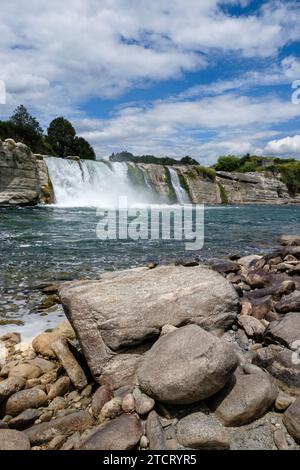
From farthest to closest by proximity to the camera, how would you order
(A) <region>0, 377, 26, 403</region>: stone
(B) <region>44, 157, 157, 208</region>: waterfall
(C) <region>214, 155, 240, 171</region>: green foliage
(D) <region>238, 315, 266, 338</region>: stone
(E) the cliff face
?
(C) <region>214, 155, 240, 171</region>: green foliage → (B) <region>44, 157, 157, 208</region>: waterfall → (E) the cliff face → (D) <region>238, 315, 266, 338</region>: stone → (A) <region>0, 377, 26, 403</region>: stone

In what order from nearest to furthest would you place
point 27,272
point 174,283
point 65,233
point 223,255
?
point 174,283 < point 27,272 < point 223,255 < point 65,233

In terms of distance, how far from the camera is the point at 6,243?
1457 cm

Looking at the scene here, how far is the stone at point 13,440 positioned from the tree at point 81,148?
6681cm

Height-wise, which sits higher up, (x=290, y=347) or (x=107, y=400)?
(x=290, y=347)

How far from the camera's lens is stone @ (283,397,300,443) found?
10.3ft

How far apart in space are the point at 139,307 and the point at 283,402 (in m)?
1.94

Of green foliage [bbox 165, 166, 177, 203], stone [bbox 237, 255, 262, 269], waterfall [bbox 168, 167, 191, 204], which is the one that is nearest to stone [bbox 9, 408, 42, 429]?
stone [bbox 237, 255, 262, 269]

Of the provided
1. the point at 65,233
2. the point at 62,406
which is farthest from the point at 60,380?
the point at 65,233

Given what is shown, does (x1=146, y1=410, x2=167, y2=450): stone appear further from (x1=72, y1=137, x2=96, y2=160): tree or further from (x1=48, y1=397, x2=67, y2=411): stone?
(x1=72, y1=137, x2=96, y2=160): tree

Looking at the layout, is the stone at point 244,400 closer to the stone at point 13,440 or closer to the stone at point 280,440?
the stone at point 280,440

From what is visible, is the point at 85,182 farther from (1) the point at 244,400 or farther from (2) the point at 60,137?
(1) the point at 244,400

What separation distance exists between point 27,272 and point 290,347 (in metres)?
7.81

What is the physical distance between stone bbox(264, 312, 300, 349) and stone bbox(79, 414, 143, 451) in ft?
6.84
